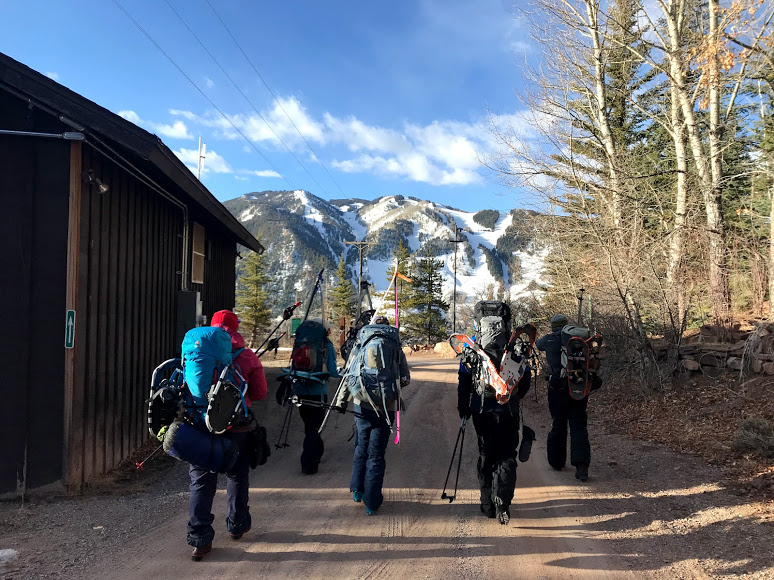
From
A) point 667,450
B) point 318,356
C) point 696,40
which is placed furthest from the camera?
point 696,40

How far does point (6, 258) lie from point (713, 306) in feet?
43.9

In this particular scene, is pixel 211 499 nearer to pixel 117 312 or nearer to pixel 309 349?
pixel 309 349

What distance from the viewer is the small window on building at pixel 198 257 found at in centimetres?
1013

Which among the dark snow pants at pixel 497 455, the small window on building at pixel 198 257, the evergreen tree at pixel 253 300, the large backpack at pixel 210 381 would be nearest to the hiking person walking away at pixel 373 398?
the dark snow pants at pixel 497 455

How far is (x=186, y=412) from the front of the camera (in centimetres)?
378

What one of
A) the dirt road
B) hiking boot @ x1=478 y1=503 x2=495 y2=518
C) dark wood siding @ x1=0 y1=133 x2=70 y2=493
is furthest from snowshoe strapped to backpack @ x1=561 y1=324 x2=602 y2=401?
dark wood siding @ x1=0 y1=133 x2=70 y2=493

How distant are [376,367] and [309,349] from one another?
1.73 metres

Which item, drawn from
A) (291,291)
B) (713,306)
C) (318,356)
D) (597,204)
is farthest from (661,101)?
(291,291)

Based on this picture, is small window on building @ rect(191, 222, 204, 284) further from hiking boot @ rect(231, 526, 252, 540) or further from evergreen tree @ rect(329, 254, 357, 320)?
evergreen tree @ rect(329, 254, 357, 320)

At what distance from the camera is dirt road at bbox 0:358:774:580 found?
12.1 feet

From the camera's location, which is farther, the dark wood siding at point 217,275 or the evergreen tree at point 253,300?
the evergreen tree at point 253,300

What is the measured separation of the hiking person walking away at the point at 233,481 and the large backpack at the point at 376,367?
1.01m

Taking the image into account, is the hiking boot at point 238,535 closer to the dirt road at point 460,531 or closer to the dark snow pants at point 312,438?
the dirt road at point 460,531

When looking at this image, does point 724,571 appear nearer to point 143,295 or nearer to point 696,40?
point 143,295
